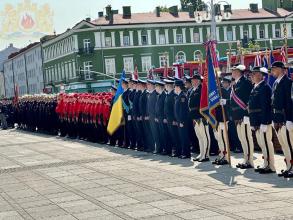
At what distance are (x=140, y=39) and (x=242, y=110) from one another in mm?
62866

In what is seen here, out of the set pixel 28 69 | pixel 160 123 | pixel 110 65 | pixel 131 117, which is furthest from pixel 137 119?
pixel 28 69

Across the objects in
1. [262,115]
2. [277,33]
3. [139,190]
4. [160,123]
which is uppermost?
[277,33]

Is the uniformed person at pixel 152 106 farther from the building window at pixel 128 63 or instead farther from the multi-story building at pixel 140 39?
the building window at pixel 128 63

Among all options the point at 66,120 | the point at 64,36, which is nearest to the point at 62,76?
the point at 64,36

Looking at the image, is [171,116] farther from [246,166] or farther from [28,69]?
[28,69]

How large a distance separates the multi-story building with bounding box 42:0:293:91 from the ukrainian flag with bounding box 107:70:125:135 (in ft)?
168

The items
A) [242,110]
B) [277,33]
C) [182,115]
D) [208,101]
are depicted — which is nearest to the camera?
[242,110]

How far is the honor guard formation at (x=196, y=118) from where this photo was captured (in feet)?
34.9

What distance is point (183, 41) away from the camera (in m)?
75.8

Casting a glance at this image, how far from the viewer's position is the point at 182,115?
14203 mm

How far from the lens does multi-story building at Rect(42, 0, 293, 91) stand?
72.1 metres

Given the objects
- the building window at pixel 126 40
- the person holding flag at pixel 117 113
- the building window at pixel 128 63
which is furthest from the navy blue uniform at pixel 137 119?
the building window at pixel 126 40

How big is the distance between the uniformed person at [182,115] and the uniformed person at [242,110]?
7.12ft

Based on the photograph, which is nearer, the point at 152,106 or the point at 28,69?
the point at 152,106
